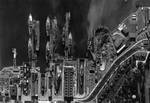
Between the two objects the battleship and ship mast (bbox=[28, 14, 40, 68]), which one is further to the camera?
ship mast (bbox=[28, 14, 40, 68])

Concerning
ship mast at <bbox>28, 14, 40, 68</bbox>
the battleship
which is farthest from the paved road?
ship mast at <bbox>28, 14, 40, 68</bbox>

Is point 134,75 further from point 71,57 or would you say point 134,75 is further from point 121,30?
point 71,57

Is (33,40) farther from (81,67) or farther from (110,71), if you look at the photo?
(110,71)

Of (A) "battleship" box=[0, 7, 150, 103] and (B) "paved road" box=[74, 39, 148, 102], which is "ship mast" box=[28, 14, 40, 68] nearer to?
(A) "battleship" box=[0, 7, 150, 103]

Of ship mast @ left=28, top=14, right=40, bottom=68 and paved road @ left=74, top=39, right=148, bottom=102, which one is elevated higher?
ship mast @ left=28, top=14, right=40, bottom=68

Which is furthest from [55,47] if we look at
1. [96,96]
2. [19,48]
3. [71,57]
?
[96,96]

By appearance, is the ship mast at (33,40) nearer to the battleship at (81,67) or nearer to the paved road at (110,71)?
the battleship at (81,67)

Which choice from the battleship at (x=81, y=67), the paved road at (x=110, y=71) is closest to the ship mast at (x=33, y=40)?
the battleship at (x=81, y=67)

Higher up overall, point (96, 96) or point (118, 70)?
point (118, 70)
